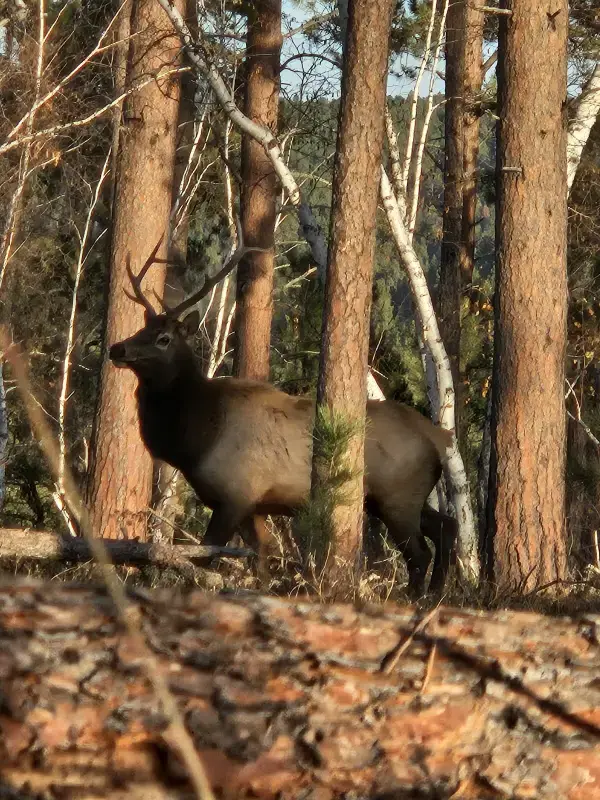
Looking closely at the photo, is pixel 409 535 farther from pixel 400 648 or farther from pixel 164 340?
pixel 400 648

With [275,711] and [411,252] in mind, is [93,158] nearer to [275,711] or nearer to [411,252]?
[411,252]

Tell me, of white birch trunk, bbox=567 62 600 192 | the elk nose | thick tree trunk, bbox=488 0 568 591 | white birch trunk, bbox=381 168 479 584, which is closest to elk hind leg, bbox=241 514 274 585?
the elk nose

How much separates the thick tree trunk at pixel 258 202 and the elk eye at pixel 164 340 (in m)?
4.63

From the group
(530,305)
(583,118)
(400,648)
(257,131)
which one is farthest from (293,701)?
(583,118)

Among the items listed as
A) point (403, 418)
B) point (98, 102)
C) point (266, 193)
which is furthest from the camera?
point (98, 102)

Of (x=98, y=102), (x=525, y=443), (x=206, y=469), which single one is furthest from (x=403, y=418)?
(x=98, y=102)

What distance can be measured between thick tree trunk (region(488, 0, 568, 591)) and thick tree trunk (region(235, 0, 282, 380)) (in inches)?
186

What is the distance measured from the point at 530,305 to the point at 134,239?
191 inches

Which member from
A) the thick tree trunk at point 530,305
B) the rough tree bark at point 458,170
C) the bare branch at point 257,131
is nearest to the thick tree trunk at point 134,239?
the bare branch at point 257,131

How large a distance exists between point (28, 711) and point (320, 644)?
1197 mm

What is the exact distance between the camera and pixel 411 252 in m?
13.0

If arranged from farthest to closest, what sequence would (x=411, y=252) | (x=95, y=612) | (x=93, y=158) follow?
(x=93, y=158), (x=411, y=252), (x=95, y=612)

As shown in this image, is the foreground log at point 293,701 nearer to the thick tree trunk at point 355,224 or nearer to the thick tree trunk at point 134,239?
the thick tree trunk at point 355,224

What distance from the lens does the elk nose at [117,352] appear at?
10219mm
